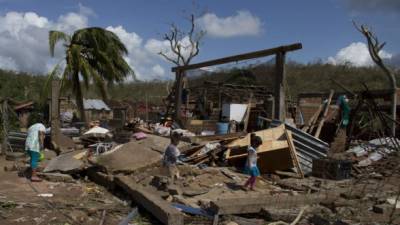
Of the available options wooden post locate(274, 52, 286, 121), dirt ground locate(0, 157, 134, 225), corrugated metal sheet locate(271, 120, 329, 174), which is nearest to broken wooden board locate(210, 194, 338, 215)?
dirt ground locate(0, 157, 134, 225)

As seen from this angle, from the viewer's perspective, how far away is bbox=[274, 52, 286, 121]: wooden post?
40.1 feet

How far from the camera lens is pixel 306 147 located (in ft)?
37.5

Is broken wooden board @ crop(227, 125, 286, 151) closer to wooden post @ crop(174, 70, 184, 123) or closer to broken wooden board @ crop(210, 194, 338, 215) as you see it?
broken wooden board @ crop(210, 194, 338, 215)

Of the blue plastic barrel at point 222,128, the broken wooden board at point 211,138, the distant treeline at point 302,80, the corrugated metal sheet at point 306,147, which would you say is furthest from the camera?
the distant treeline at point 302,80

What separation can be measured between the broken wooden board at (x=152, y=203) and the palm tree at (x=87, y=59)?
15.4m

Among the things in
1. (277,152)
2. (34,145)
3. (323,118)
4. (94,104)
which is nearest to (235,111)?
(323,118)

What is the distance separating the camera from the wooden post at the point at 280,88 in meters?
12.2

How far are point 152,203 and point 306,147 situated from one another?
5242mm

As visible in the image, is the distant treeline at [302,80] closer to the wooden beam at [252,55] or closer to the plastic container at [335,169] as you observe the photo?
the wooden beam at [252,55]

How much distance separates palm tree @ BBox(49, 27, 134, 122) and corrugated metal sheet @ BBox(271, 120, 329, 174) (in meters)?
14.8

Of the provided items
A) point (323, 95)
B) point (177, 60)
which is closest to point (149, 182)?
point (323, 95)

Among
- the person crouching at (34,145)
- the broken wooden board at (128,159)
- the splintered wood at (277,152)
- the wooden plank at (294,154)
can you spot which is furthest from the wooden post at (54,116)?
the wooden plank at (294,154)

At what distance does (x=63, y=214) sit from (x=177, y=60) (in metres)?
30.0

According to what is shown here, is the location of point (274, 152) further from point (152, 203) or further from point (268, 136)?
point (152, 203)
